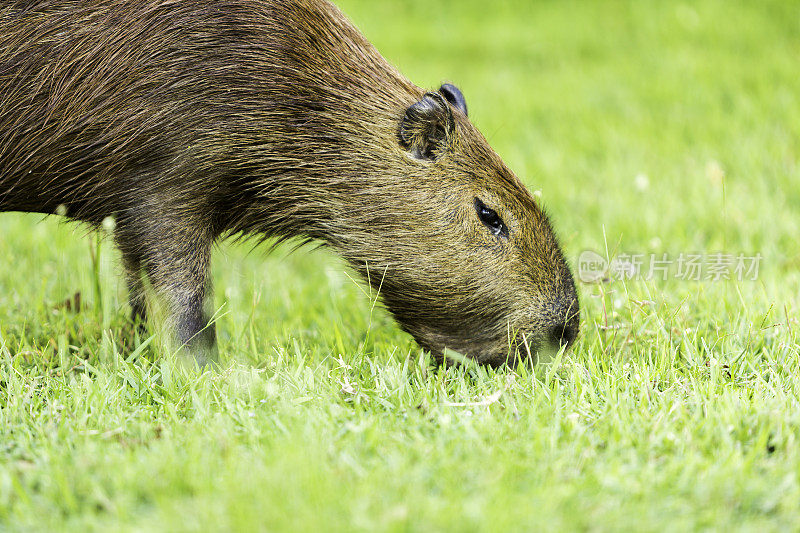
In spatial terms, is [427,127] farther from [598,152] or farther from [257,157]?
[598,152]

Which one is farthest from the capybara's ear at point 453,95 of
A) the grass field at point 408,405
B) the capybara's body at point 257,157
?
the grass field at point 408,405

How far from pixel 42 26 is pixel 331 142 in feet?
3.53

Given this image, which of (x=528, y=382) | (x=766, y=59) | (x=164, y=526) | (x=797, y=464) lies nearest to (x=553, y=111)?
(x=766, y=59)

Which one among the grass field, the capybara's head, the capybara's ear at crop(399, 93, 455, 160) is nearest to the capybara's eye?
the capybara's head

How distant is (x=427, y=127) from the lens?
298cm

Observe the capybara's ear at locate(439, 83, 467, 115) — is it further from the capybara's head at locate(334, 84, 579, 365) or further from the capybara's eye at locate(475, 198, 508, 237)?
the capybara's eye at locate(475, 198, 508, 237)

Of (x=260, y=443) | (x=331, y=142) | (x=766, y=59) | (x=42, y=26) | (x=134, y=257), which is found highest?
(x=766, y=59)

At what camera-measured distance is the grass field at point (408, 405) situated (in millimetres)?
1969

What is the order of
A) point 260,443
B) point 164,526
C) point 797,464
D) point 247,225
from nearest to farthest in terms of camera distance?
1. point 164,526
2. point 797,464
3. point 260,443
4. point 247,225

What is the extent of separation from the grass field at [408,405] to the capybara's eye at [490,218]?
0.51 metres

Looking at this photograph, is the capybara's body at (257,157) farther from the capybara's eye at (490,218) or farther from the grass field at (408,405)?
the grass field at (408,405)

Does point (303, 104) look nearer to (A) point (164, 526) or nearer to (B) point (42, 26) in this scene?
(B) point (42, 26)

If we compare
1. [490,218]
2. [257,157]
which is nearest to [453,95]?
[490,218]

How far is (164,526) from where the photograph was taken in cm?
183
